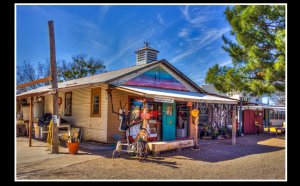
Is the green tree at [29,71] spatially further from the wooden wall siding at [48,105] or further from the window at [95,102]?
the window at [95,102]

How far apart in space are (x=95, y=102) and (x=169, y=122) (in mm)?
3813

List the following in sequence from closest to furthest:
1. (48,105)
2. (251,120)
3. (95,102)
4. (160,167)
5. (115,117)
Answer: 1. (160,167)
2. (115,117)
3. (95,102)
4. (48,105)
5. (251,120)

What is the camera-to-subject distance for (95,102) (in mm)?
11531

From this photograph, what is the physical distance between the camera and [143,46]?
14383 millimetres

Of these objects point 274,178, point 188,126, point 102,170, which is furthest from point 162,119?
point 274,178

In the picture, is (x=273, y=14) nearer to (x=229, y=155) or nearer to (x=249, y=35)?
(x=249, y=35)

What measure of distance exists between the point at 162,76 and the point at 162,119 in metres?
2.35

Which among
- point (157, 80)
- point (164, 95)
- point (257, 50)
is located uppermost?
point (257, 50)

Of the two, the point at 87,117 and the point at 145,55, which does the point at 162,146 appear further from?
the point at 145,55

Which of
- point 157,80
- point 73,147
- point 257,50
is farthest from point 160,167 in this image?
point 257,50

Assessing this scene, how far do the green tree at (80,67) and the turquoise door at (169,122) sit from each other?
23757 millimetres

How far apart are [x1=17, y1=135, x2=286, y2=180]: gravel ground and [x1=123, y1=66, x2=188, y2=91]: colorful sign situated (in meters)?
4.14

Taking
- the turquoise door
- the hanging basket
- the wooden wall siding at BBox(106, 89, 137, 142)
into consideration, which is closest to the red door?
the turquoise door

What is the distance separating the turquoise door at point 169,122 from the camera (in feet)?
39.5
